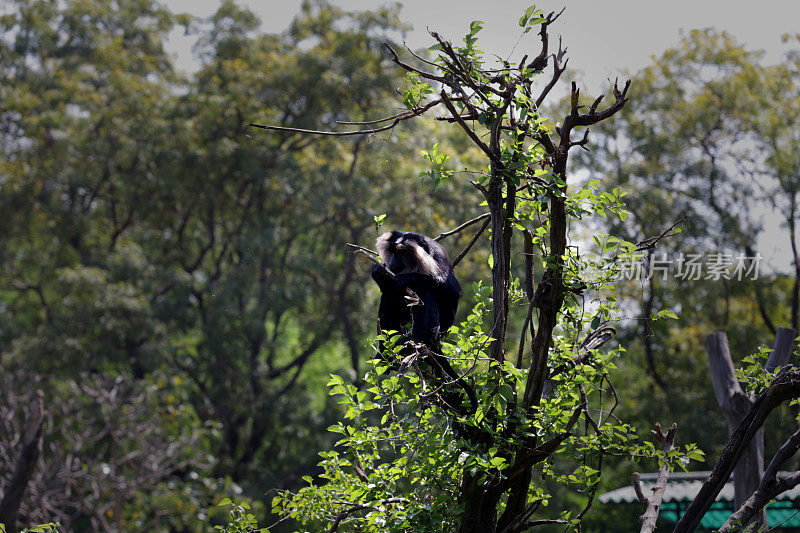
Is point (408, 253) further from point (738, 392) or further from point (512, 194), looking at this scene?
point (738, 392)

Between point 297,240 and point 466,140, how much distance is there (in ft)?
8.34

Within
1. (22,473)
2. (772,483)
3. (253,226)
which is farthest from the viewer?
(253,226)

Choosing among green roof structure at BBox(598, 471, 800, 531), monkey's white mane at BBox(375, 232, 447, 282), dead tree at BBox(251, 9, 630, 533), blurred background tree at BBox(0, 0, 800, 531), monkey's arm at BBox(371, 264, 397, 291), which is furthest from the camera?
blurred background tree at BBox(0, 0, 800, 531)

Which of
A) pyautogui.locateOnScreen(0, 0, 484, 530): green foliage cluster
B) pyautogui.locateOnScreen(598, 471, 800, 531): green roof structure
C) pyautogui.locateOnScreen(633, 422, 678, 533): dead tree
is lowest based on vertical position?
pyautogui.locateOnScreen(633, 422, 678, 533): dead tree

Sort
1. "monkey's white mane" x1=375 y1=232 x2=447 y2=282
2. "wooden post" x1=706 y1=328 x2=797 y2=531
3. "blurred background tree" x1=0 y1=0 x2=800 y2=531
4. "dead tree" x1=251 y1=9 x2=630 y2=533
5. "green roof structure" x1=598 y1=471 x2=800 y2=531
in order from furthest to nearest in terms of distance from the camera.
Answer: "blurred background tree" x1=0 y1=0 x2=800 y2=531, "green roof structure" x1=598 y1=471 x2=800 y2=531, "wooden post" x1=706 y1=328 x2=797 y2=531, "monkey's white mane" x1=375 y1=232 x2=447 y2=282, "dead tree" x1=251 y1=9 x2=630 y2=533

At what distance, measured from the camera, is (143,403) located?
31.2ft

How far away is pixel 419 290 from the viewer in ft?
10.8

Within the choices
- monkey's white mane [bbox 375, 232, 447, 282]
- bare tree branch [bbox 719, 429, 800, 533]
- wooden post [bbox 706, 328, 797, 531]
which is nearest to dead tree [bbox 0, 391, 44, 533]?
monkey's white mane [bbox 375, 232, 447, 282]

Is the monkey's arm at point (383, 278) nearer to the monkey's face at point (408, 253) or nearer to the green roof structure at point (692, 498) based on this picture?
the monkey's face at point (408, 253)

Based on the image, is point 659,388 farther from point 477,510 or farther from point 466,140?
point 477,510

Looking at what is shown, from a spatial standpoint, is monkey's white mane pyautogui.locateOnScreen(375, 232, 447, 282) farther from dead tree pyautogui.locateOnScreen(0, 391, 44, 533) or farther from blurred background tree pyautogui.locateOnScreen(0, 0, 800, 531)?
blurred background tree pyautogui.locateOnScreen(0, 0, 800, 531)

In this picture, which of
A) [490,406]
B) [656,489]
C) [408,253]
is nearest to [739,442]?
[656,489]

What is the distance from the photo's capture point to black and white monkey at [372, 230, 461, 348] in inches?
121

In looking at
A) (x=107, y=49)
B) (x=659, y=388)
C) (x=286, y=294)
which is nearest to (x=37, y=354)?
(x=286, y=294)
